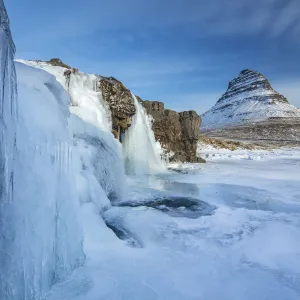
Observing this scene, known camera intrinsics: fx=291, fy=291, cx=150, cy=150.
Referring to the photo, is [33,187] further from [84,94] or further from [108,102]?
[108,102]

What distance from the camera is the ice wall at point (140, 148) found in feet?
39.7

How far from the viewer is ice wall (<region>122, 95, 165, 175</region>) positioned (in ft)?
39.7

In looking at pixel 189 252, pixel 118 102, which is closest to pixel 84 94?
pixel 118 102

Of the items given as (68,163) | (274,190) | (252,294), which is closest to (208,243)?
(252,294)

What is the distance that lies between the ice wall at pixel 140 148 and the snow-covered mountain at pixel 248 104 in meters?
Result: 82.6

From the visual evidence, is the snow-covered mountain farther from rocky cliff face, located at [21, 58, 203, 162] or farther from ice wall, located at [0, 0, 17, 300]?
ice wall, located at [0, 0, 17, 300]

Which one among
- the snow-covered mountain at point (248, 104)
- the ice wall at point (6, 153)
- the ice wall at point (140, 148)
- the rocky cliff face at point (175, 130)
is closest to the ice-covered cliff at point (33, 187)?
the ice wall at point (6, 153)

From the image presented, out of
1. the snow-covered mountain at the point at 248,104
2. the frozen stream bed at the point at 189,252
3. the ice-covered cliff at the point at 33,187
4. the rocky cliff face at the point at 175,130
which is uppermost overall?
the snow-covered mountain at the point at 248,104

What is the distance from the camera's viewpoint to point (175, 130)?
656 inches

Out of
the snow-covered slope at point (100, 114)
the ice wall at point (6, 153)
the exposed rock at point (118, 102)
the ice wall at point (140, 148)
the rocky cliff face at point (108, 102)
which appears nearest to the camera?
the ice wall at point (6, 153)

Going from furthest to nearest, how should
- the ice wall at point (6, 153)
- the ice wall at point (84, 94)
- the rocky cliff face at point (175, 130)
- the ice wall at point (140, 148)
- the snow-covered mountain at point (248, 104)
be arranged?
the snow-covered mountain at point (248, 104)
the rocky cliff face at point (175, 130)
the ice wall at point (140, 148)
the ice wall at point (84, 94)
the ice wall at point (6, 153)

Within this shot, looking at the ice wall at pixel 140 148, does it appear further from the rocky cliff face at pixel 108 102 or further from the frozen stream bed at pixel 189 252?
the frozen stream bed at pixel 189 252

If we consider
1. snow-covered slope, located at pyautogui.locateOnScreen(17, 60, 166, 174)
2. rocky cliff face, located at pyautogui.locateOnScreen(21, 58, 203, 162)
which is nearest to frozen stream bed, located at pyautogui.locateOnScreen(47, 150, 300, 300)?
snow-covered slope, located at pyautogui.locateOnScreen(17, 60, 166, 174)

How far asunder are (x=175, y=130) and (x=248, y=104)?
344ft
